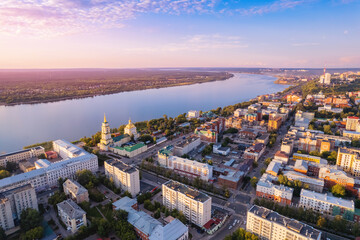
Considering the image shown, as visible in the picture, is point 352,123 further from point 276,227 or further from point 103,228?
point 103,228

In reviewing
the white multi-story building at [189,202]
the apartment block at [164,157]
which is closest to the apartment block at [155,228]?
the white multi-story building at [189,202]

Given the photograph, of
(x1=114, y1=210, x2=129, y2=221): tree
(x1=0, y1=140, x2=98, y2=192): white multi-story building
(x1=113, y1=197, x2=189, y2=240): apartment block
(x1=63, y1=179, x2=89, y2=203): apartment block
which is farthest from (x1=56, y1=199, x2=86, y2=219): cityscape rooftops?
(x1=0, y1=140, x2=98, y2=192): white multi-story building

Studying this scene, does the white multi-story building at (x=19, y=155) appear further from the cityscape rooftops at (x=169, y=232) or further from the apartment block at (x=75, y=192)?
the cityscape rooftops at (x=169, y=232)

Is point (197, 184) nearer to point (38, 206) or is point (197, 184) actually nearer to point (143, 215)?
point (143, 215)

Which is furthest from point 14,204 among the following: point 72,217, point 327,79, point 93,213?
point 327,79

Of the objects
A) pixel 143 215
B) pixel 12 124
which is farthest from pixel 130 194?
pixel 12 124
